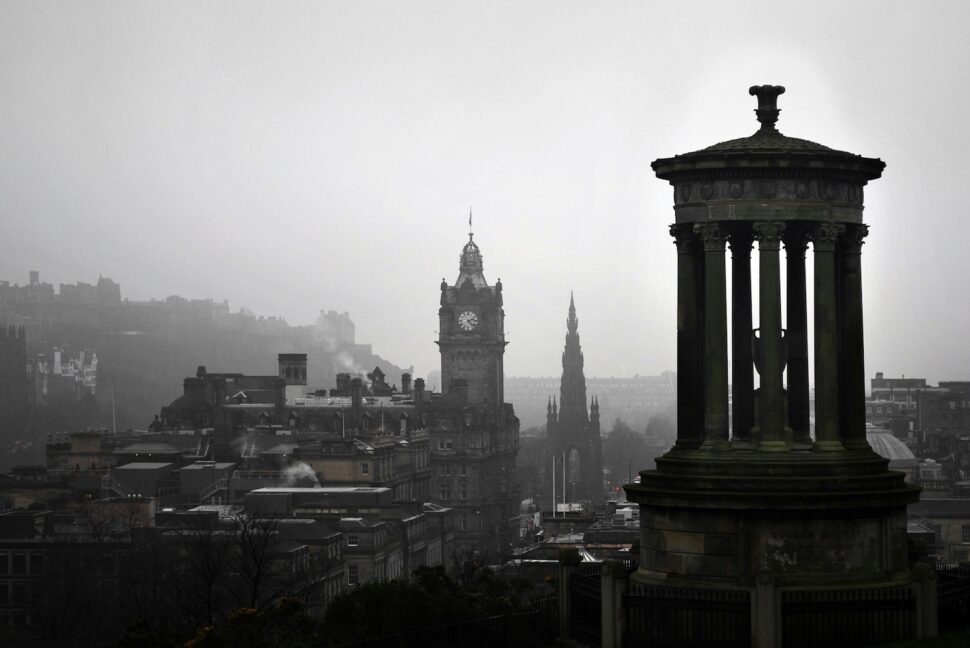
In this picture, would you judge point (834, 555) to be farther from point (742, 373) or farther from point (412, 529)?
point (412, 529)

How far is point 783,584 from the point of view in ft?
132

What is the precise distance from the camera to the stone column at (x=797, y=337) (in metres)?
43.4

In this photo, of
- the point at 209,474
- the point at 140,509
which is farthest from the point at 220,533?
the point at 209,474

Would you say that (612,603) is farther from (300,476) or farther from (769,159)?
(300,476)

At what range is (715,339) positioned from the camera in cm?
4178

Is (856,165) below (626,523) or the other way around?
the other way around

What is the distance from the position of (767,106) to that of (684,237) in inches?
144

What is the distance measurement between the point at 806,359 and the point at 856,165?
14.0ft

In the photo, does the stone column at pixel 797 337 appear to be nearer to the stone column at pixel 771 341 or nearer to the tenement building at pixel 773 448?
the tenement building at pixel 773 448

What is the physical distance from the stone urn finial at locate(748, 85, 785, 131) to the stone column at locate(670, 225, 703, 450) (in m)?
3.29

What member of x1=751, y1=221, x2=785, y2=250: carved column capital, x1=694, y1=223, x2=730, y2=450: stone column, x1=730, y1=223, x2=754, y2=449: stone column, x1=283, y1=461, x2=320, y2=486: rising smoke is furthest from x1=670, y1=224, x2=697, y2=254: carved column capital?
x1=283, y1=461, x2=320, y2=486: rising smoke

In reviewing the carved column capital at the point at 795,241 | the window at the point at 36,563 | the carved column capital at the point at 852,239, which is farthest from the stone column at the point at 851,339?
the window at the point at 36,563

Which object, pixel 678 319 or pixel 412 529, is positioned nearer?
pixel 678 319

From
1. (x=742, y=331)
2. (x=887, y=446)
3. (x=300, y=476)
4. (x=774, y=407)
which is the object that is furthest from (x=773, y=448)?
(x=300, y=476)
